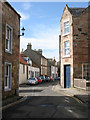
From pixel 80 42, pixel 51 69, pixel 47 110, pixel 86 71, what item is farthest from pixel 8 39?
pixel 51 69

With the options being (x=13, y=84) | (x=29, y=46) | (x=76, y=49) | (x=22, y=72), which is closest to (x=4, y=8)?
(x=13, y=84)

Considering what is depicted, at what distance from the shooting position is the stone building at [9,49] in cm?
1284

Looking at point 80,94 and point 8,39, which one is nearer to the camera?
point 8,39

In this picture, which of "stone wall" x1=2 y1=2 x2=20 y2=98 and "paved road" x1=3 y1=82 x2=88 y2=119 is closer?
"paved road" x1=3 y1=82 x2=88 y2=119

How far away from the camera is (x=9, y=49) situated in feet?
47.5

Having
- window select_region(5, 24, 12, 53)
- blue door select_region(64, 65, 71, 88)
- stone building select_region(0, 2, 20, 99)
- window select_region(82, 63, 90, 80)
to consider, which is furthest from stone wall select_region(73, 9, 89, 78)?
window select_region(5, 24, 12, 53)

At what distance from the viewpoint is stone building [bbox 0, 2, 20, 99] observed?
1284 cm

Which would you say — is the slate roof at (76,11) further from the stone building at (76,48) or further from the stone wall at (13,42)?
the stone wall at (13,42)

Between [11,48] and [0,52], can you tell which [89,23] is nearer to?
[11,48]

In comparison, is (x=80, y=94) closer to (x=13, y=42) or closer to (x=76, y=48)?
(x=13, y=42)

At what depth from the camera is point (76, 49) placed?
77.9 feet

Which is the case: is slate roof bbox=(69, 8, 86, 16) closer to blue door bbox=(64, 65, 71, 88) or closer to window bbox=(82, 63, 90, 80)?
window bbox=(82, 63, 90, 80)

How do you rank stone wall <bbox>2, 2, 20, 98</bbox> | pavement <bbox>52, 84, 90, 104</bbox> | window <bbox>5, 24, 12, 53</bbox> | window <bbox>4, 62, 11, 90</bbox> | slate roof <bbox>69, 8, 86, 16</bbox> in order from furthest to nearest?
slate roof <bbox>69, 8, 86, 16</bbox> < window <bbox>5, 24, 12, 53</bbox> < window <bbox>4, 62, 11, 90</bbox> < stone wall <bbox>2, 2, 20, 98</bbox> < pavement <bbox>52, 84, 90, 104</bbox>

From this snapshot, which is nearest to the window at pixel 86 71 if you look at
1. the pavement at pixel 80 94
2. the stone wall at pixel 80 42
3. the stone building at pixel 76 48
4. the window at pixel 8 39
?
the stone building at pixel 76 48
